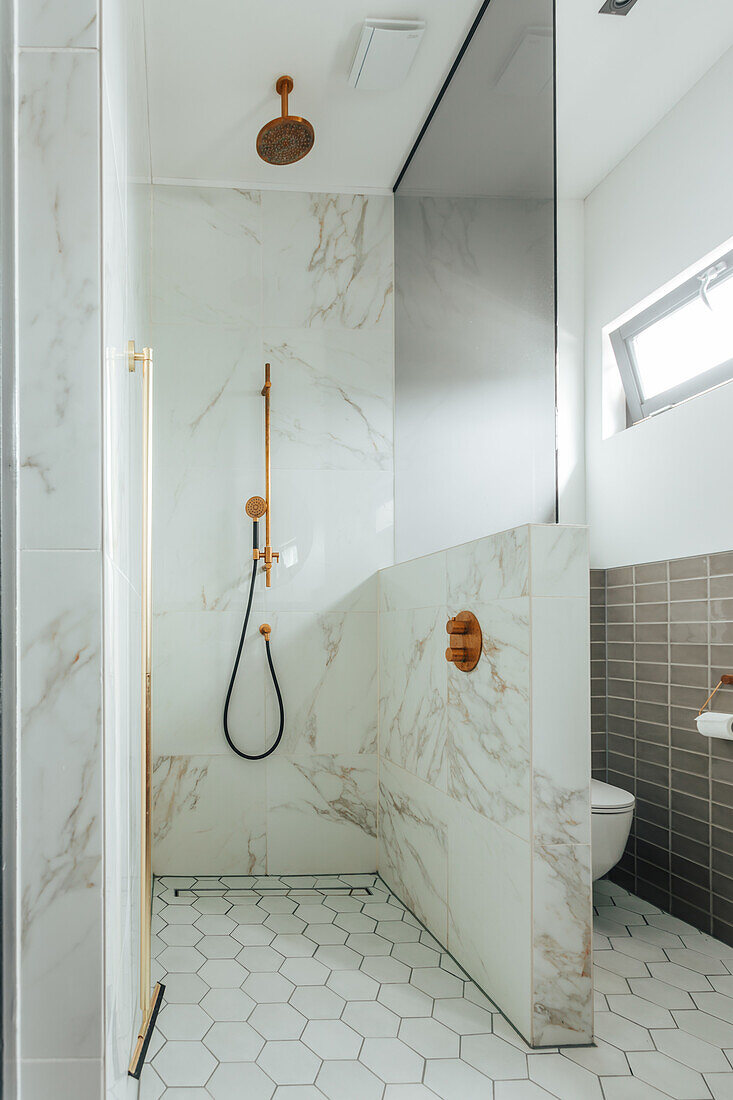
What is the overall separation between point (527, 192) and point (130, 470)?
52.2 inches

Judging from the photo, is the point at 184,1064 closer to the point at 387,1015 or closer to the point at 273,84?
the point at 387,1015

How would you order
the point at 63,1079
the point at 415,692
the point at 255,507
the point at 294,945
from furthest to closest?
1. the point at 255,507
2. the point at 415,692
3. the point at 294,945
4. the point at 63,1079

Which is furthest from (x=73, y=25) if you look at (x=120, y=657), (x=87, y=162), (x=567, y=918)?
(x=567, y=918)

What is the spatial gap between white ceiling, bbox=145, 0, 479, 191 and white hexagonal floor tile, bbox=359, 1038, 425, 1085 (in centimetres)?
270

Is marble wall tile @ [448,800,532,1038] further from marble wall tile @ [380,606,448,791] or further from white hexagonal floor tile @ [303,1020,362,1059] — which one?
white hexagonal floor tile @ [303,1020,362,1059]

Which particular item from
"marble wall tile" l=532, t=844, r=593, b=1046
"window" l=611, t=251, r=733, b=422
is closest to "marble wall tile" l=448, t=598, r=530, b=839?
Answer: "marble wall tile" l=532, t=844, r=593, b=1046

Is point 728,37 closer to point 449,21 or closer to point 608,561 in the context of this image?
point 449,21

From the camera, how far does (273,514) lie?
3.19 meters

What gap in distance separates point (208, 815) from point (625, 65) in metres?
3.03

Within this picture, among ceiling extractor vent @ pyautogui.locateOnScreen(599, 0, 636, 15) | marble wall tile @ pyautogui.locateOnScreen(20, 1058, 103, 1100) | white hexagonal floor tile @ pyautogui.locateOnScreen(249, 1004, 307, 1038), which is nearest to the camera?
marble wall tile @ pyautogui.locateOnScreen(20, 1058, 103, 1100)

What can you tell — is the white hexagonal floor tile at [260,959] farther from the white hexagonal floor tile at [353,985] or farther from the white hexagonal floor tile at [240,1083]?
the white hexagonal floor tile at [240,1083]

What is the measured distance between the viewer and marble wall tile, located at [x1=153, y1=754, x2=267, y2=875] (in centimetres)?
308

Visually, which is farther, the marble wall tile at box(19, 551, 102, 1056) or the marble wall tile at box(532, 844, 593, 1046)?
the marble wall tile at box(532, 844, 593, 1046)

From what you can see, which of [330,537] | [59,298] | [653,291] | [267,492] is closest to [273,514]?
[267,492]
